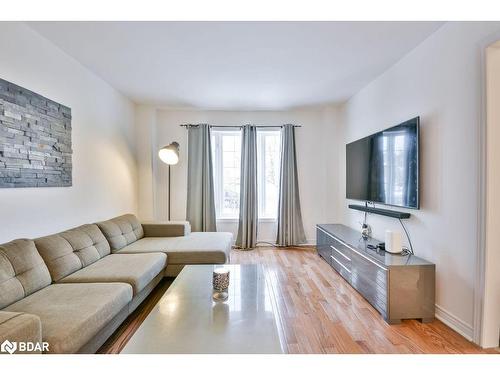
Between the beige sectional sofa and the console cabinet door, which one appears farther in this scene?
the console cabinet door

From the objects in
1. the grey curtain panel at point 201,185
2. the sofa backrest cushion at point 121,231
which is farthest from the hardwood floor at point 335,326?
the grey curtain panel at point 201,185

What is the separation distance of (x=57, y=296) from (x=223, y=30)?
93.0 inches

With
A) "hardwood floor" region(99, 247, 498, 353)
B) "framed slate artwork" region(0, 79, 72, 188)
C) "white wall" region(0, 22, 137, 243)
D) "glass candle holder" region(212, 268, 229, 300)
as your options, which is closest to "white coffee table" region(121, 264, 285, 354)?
"glass candle holder" region(212, 268, 229, 300)

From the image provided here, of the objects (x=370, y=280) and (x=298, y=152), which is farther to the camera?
(x=298, y=152)

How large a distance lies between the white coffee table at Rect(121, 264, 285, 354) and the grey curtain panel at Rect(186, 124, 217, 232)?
7.86 ft

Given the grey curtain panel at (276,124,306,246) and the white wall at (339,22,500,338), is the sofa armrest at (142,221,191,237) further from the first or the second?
the white wall at (339,22,500,338)

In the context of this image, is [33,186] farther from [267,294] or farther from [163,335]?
[267,294]

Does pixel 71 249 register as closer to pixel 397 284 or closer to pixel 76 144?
pixel 76 144

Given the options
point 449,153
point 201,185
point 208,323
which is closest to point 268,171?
point 201,185

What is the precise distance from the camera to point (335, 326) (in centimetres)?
203

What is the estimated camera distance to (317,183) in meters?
4.59

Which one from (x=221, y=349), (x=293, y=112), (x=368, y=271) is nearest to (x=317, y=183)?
(x=293, y=112)

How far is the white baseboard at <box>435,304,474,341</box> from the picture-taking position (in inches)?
71.9

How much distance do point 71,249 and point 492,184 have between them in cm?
331
